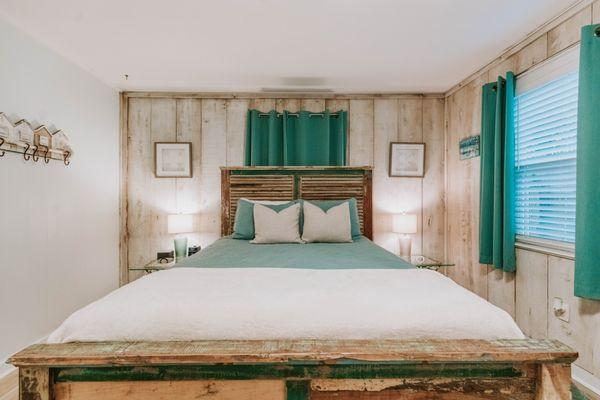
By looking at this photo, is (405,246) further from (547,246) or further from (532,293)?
(547,246)

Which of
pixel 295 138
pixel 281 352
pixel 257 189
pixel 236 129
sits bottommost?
pixel 281 352

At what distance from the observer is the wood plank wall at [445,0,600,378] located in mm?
2127

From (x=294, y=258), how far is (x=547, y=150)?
1.94 m

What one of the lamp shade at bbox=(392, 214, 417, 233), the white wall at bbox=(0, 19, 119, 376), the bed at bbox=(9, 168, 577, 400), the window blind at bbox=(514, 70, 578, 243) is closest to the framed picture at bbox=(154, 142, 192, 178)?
the white wall at bbox=(0, 19, 119, 376)

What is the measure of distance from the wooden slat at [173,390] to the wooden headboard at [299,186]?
260 cm

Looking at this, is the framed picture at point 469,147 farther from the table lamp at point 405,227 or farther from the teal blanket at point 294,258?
the teal blanket at point 294,258

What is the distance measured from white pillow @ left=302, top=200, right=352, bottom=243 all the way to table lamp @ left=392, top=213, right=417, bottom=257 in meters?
0.86

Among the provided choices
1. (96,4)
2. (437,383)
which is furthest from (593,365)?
(96,4)

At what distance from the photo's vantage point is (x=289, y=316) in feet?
3.93

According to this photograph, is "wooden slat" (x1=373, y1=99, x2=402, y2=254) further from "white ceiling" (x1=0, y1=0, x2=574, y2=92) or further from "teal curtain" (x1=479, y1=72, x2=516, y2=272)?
"teal curtain" (x1=479, y1=72, x2=516, y2=272)

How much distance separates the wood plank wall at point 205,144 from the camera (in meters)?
3.97

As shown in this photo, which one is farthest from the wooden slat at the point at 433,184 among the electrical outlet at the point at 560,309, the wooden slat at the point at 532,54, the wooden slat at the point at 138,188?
the wooden slat at the point at 138,188

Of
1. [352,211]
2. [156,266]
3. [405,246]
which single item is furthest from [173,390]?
[405,246]

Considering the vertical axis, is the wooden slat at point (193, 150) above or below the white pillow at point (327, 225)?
above
